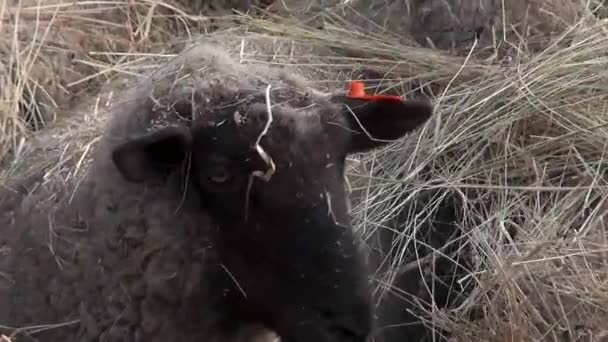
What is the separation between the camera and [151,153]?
2877 mm

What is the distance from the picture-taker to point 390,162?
14.0 feet

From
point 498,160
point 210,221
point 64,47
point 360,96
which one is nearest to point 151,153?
point 210,221

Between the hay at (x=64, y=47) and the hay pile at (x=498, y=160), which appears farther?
the hay at (x=64, y=47)

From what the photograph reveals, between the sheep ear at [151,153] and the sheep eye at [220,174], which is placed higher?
the sheep ear at [151,153]

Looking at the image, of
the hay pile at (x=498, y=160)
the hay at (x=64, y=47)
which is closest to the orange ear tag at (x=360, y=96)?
the hay pile at (x=498, y=160)

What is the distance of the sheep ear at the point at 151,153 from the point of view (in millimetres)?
2809

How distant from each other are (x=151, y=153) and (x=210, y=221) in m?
0.30

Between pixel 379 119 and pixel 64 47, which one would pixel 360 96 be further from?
pixel 64 47

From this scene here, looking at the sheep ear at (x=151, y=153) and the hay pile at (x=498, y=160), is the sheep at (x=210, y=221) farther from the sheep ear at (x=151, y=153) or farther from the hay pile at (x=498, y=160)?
the hay pile at (x=498, y=160)

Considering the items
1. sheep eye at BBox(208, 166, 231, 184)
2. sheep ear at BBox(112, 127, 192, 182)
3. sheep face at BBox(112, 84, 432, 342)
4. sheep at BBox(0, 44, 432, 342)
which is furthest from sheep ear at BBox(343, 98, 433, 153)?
sheep ear at BBox(112, 127, 192, 182)

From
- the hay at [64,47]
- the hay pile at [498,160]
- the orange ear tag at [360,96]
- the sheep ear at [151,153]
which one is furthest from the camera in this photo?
the hay at [64,47]

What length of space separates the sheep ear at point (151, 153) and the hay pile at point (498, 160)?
0.65 metres

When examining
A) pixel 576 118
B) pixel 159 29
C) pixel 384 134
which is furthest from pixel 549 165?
pixel 159 29

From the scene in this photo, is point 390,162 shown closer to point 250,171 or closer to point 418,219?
point 418,219
